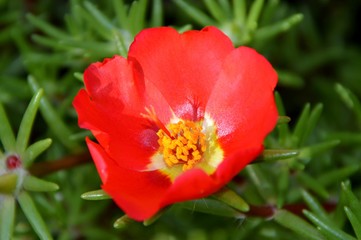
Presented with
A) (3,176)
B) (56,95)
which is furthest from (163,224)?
(3,176)

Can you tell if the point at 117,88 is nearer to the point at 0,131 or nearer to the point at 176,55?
the point at 176,55

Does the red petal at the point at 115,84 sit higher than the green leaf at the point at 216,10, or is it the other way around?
the red petal at the point at 115,84

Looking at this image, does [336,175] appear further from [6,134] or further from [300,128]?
[6,134]

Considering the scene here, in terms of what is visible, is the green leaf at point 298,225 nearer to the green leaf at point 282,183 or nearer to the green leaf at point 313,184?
the green leaf at point 282,183

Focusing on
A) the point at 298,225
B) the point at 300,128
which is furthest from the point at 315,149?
→ the point at 298,225

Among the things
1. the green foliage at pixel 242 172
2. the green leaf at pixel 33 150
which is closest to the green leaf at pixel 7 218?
the green foliage at pixel 242 172

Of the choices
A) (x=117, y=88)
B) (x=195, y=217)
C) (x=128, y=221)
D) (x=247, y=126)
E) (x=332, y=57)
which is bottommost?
(x=195, y=217)
